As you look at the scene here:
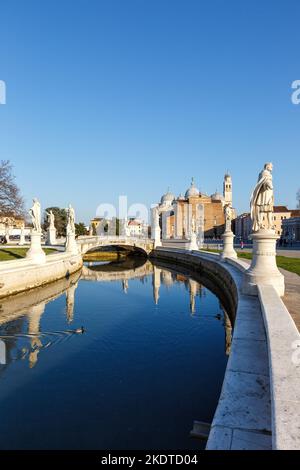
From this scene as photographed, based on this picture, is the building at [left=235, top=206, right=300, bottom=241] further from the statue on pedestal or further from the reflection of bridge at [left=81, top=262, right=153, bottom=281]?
the statue on pedestal

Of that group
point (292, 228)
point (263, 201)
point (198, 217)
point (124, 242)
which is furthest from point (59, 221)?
point (263, 201)

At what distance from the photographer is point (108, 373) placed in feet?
24.0

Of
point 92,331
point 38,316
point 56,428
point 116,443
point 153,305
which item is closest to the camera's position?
point 116,443

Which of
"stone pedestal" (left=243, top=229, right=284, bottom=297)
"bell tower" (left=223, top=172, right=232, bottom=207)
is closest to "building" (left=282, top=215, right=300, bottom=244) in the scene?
"bell tower" (left=223, top=172, right=232, bottom=207)

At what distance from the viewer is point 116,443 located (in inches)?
191

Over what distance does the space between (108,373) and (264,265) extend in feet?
15.2

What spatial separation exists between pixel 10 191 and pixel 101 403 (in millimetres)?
25581

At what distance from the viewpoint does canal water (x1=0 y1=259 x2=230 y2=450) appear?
512 centimetres

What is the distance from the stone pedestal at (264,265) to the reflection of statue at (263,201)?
0.34m

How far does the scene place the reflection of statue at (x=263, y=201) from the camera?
874 cm

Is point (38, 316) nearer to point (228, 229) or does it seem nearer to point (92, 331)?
point (92, 331)

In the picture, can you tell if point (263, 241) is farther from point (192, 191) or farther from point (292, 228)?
point (192, 191)

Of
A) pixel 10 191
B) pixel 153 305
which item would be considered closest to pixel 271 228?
pixel 153 305
